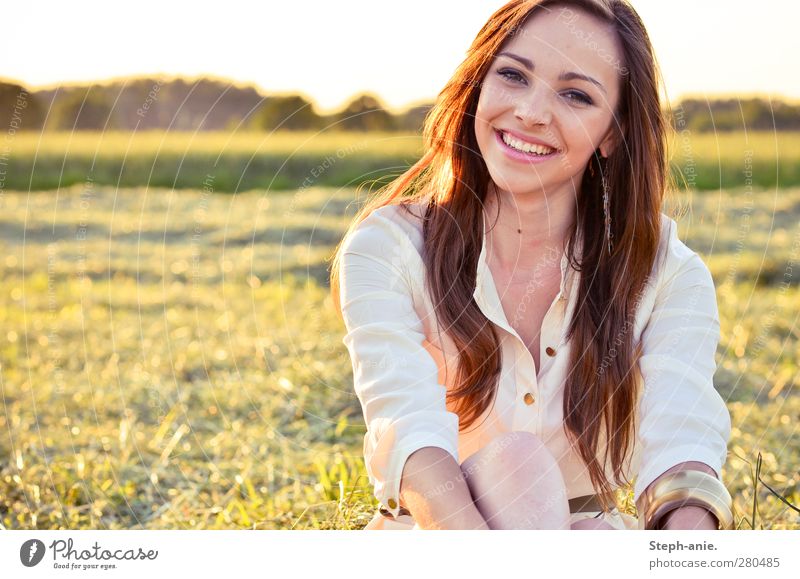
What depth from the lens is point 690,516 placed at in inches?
62.1

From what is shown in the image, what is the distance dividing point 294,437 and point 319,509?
0.74m

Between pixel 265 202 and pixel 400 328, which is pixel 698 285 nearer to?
pixel 400 328

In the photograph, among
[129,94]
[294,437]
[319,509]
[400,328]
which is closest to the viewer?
[400,328]

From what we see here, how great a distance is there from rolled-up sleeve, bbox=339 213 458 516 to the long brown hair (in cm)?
7

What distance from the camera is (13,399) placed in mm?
3422

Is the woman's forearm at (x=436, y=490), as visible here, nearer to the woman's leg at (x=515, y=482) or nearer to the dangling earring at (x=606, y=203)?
the woman's leg at (x=515, y=482)

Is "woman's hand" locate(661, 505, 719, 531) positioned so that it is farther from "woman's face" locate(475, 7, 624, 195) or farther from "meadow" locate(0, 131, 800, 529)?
"woman's face" locate(475, 7, 624, 195)

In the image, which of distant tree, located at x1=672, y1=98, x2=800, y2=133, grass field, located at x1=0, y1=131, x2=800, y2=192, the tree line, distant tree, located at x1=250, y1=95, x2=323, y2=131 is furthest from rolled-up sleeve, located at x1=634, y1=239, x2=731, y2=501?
grass field, located at x1=0, y1=131, x2=800, y2=192

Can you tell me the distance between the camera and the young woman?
1.59 meters

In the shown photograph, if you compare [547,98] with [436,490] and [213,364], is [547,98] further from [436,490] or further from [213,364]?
[213,364]

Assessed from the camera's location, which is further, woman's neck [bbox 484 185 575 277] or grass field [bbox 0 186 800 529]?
grass field [bbox 0 186 800 529]

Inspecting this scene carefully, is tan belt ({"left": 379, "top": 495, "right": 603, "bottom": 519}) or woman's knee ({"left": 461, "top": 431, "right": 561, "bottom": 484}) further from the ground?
woman's knee ({"left": 461, "top": 431, "right": 561, "bottom": 484})

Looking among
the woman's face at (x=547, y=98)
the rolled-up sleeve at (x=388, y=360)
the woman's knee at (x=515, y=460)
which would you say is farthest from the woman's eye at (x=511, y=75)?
the woman's knee at (x=515, y=460)

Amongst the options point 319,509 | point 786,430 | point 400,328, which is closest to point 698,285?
point 400,328
